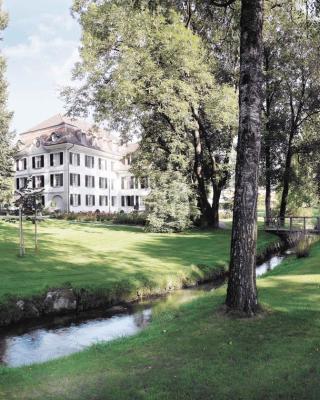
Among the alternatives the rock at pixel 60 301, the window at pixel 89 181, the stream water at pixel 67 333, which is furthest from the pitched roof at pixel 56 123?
the stream water at pixel 67 333

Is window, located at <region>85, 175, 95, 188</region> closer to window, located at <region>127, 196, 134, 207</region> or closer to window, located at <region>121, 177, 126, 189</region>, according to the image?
window, located at <region>121, 177, 126, 189</region>

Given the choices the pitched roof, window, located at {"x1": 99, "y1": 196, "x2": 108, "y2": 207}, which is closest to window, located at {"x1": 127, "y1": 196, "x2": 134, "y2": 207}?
window, located at {"x1": 99, "y1": 196, "x2": 108, "y2": 207}

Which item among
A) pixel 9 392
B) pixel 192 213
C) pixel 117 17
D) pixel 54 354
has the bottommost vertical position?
pixel 54 354

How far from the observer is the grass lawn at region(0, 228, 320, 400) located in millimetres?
5668

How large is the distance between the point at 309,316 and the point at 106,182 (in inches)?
2284

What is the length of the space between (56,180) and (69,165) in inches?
122

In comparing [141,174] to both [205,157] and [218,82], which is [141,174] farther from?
[218,82]

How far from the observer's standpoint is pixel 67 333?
36.9 feet

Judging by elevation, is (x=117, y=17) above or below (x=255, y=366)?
above

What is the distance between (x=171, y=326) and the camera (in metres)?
8.84

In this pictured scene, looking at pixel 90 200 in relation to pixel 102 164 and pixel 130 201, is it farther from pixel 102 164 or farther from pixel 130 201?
pixel 130 201

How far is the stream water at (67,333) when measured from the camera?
962 cm

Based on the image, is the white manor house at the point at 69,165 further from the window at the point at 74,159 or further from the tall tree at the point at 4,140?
the tall tree at the point at 4,140

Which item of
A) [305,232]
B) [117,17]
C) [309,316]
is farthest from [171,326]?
[117,17]
